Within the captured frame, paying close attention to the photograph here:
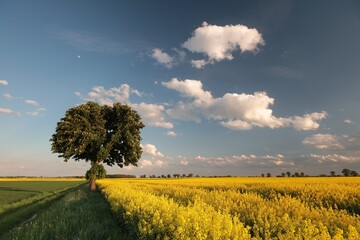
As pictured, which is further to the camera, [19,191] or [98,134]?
[19,191]

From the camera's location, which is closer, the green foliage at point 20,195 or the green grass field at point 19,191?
the green foliage at point 20,195

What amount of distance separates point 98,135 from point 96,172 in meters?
5.14

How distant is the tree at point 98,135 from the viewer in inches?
1495

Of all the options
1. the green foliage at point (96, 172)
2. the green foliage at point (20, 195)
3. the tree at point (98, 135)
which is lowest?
the green foliage at point (20, 195)

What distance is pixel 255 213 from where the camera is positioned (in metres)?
8.89

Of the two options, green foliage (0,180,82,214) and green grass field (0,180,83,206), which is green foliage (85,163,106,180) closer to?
green foliage (0,180,82,214)

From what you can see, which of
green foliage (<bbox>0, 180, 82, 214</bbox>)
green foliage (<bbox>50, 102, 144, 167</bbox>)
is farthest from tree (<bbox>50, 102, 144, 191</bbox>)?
green foliage (<bbox>0, 180, 82, 214</bbox>)

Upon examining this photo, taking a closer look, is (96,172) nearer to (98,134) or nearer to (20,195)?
(98,134)

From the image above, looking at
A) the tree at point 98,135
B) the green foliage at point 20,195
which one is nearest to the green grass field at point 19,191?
the green foliage at point 20,195

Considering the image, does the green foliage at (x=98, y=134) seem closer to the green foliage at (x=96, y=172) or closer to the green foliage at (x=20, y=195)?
the green foliage at (x=96, y=172)

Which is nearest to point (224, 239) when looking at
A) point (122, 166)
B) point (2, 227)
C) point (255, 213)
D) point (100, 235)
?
point (255, 213)

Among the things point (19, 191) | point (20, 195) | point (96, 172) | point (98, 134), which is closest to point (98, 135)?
point (98, 134)

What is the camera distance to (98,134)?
128 ft

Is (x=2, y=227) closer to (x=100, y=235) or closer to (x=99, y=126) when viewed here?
(x=100, y=235)
